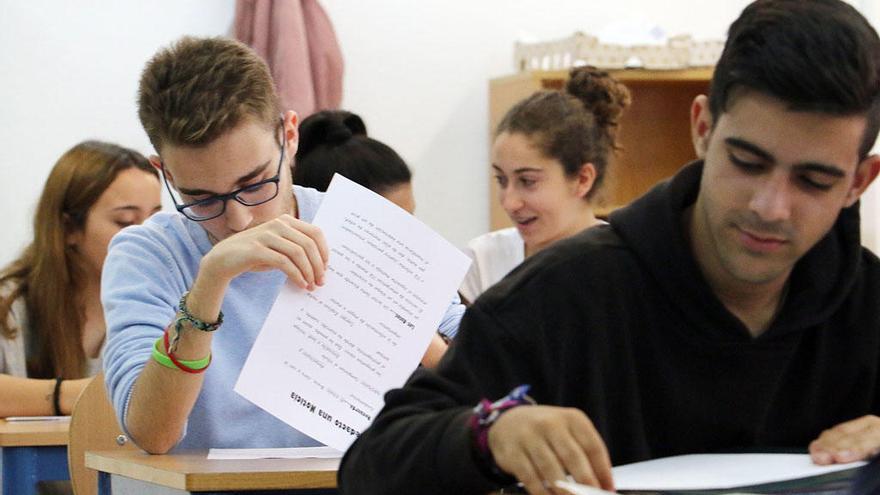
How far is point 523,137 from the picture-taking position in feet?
11.1

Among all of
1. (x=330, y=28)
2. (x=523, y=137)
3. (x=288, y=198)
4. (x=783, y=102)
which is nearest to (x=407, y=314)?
(x=288, y=198)

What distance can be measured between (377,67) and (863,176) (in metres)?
3.27

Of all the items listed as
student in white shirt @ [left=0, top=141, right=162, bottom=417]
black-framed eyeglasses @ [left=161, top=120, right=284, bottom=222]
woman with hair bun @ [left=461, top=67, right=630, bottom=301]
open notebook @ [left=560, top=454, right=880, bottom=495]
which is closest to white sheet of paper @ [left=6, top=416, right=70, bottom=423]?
student in white shirt @ [left=0, top=141, right=162, bottom=417]

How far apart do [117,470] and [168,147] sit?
1.51ft

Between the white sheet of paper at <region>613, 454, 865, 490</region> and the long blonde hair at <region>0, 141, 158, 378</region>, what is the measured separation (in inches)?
85.8

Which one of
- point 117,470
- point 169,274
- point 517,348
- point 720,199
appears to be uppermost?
point 720,199

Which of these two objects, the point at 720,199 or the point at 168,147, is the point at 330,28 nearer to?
the point at 168,147

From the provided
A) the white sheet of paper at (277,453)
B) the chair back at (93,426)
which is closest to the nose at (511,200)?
the chair back at (93,426)

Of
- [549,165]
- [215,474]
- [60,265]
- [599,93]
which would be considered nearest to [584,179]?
[549,165]

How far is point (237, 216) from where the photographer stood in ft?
6.22

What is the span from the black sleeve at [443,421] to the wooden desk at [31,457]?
1463 millimetres

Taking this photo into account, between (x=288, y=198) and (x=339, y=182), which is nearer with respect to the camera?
(x=339, y=182)

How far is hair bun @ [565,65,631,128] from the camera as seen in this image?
367 centimetres

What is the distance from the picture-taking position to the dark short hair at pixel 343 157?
2.82m
